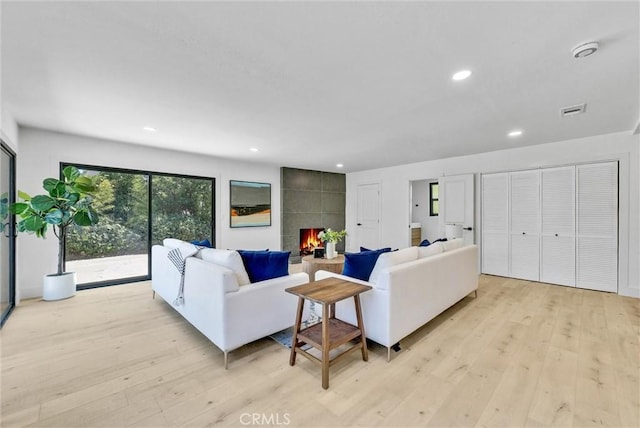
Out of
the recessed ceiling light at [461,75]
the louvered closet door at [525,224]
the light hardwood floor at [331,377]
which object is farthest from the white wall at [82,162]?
the louvered closet door at [525,224]

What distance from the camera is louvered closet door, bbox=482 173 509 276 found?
4875mm

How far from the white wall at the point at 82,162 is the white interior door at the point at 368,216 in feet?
10.1

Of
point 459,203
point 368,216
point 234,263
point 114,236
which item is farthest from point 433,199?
point 114,236

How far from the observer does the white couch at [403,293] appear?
2.21 metres

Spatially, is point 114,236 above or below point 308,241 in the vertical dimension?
above

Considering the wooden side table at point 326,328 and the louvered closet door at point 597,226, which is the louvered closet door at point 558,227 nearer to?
the louvered closet door at point 597,226

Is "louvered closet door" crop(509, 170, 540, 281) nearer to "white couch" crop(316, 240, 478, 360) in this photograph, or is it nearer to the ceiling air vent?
the ceiling air vent

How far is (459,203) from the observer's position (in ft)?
17.5

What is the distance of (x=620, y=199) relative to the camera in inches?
152

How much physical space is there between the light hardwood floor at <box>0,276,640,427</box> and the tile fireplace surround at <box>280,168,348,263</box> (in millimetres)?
3724

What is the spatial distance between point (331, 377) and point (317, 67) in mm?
2351

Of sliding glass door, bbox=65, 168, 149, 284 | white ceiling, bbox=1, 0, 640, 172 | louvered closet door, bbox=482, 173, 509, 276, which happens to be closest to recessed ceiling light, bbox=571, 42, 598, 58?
white ceiling, bbox=1, 0, 640, 172

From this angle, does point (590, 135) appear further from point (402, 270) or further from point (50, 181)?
point (50, 181)

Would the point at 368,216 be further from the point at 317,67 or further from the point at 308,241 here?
the point at 317,67
